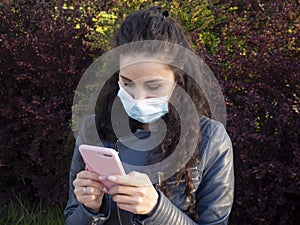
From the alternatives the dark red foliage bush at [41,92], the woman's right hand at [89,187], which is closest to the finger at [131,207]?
the woman's right hand at [89,187]

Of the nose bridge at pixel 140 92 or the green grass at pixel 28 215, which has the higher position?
the nose bridge at pixel 140 92

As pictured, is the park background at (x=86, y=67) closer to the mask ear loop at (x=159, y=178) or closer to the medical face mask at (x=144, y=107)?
the medical face mask at (x=144, y=107)

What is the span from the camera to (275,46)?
3441mm

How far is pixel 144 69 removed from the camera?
75.5 inches

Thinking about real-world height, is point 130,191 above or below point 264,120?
above

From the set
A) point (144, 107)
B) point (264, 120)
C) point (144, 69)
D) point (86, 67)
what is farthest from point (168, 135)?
point (86, 67)

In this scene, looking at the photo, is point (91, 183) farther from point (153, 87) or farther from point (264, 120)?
point (264, 120)

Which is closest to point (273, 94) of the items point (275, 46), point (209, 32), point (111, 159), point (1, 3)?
point (275, 46)

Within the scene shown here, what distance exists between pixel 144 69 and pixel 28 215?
2320mm

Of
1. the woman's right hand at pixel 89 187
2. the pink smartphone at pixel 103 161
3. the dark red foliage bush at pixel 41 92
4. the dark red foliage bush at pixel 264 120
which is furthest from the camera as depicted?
the dark red foliage bush at pixel 41 92

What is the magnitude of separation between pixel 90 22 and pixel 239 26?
1.13 meters

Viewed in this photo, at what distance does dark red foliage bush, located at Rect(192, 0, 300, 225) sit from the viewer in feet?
10.1

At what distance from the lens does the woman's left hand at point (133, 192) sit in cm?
168

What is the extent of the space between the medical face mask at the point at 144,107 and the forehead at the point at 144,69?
0.27 feet
